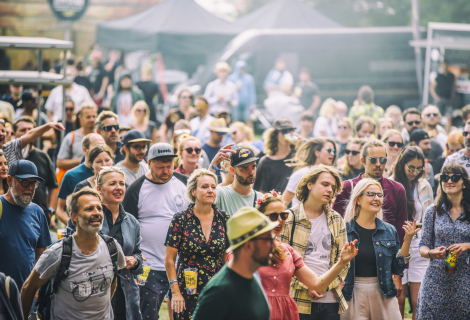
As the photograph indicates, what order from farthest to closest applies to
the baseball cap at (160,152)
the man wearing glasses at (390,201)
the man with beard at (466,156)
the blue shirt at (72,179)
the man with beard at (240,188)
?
1. the man with beard at (466,156)
2. the blue shirt at (72,179)
3. the man wearing glasses at (390,201)
4. the baseball cap at (160,152)
5. the man with beard at (240,188)

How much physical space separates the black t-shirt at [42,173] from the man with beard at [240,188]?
8.42 ft

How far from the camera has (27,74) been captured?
28.5 feet

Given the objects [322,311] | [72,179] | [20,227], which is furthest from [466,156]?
[20,227]

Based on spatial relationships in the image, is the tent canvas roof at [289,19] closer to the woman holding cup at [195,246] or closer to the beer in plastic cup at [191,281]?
the woman holding cup at [195,246]

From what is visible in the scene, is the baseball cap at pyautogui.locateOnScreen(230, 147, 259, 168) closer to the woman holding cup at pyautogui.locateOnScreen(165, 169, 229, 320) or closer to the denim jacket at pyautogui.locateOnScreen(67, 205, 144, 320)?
the woman holding cup at pyautogui.locateOnScreen(165, 169, 229, 320)

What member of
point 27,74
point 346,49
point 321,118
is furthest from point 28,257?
point 346,49

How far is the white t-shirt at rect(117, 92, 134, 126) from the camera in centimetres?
1225

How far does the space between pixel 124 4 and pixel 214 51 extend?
1414 cm

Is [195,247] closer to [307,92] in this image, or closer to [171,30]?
[307,92]

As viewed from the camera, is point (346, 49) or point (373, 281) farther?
point (346, 49)

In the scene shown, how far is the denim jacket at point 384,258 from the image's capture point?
202 inches

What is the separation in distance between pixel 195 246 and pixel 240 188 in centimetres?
90

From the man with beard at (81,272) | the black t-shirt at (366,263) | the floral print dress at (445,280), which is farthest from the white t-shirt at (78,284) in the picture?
the floral print dress at (445,280)

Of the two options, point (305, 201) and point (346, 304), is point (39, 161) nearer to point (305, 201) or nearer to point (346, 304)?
point (305, 201)
